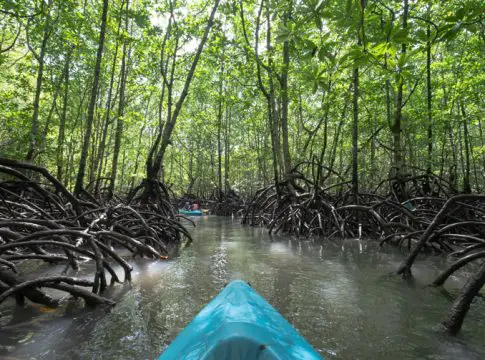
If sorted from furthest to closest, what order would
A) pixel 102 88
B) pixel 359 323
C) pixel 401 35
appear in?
pixel 102 88 < pixel 359 323 < pixel 401 35

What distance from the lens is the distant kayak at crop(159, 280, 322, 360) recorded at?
947 millimetres

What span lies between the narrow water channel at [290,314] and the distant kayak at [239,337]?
81 cm

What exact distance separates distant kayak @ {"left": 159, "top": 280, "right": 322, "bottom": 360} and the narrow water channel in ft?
2.65

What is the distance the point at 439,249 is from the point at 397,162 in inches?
123

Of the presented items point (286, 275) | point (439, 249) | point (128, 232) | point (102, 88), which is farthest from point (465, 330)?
point (102, 88)

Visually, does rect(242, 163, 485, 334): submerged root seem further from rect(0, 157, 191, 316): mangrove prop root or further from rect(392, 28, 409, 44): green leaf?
rect(392, 28, 409, 44): green leaf

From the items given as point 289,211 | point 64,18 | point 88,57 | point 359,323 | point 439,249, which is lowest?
point 359,323

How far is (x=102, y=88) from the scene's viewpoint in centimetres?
1616

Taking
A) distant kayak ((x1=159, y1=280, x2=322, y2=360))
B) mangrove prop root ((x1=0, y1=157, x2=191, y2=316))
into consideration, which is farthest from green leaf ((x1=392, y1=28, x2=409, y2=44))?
mangrove prop root ((x1=0, y1=157, x2=191, y2=316))

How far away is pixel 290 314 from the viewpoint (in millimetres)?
2500

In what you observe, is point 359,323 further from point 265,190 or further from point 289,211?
point 265,190

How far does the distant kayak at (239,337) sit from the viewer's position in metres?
0.95

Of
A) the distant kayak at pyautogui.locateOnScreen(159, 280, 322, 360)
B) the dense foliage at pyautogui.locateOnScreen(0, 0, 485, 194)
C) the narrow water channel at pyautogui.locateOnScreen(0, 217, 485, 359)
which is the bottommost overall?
the narrow water channel at pyautogui.locateOnScreen(0, 217, 485, 359)

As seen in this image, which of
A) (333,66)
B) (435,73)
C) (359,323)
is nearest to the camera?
(333,66)
